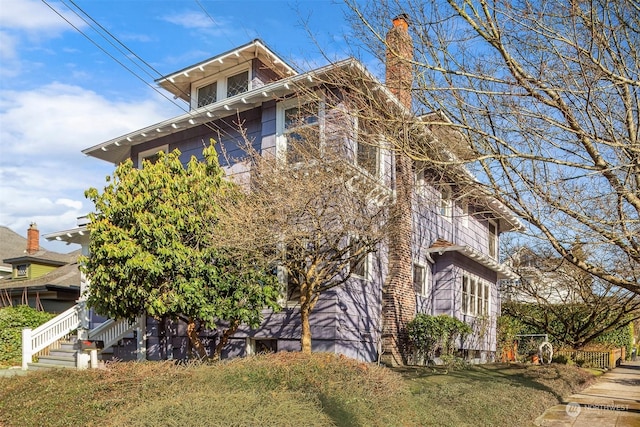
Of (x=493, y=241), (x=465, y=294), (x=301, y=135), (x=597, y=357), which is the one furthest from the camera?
(x=493, y=241)

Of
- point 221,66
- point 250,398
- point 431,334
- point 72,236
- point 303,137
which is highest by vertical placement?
point 221,66

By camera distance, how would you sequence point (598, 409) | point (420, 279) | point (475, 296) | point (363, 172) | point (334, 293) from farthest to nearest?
point (475, 296) < point (420, 279) < point (334, 293) < point (363, 172) < point (598, 409)

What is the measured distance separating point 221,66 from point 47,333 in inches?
358

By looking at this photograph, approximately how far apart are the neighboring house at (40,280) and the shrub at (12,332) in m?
4.74

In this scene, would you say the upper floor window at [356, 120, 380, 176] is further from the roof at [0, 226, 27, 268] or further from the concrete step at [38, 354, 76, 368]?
the roof at [0, 226, 27, 268]

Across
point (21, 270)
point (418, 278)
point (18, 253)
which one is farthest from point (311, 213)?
point (18, 253)

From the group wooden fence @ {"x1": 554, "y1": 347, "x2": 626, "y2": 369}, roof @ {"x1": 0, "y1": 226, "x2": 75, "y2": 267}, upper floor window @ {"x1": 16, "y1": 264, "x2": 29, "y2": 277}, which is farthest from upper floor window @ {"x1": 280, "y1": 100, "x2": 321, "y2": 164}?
upper floor window @ {"x1": 16, "y1": 264, "x2": 29, "y2": 277}

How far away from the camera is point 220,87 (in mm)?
17594

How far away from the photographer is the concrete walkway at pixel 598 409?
10.0 m

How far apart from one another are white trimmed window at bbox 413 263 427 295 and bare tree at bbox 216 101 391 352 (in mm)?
5224

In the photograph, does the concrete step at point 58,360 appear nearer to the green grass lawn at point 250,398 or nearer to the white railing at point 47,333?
the white railing at point 47,333

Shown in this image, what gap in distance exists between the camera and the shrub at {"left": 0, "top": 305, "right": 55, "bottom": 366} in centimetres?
1822

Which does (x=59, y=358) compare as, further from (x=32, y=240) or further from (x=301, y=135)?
(x=32, y=240)

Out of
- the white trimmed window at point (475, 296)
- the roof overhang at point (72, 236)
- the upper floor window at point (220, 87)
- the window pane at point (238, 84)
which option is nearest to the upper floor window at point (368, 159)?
the upper floor window at point (220, 87)
